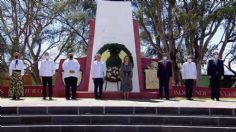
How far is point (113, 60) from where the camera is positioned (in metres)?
17.4

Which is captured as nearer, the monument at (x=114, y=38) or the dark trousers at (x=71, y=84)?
the dark trousers at (x=71, y=84)

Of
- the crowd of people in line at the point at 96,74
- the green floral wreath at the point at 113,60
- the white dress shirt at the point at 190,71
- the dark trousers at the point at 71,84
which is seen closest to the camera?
the crowd of people in line at the point at 96,74

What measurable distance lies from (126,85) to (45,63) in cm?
293

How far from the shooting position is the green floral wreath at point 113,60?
1712cm

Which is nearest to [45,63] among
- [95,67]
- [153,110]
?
[95,67]

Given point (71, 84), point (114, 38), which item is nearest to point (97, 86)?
point (71, 84)

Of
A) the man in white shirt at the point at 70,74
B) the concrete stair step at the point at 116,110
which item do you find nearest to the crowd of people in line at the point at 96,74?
the man in white shirt at the point at 70,74

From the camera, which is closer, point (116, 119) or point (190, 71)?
point (116, 119)

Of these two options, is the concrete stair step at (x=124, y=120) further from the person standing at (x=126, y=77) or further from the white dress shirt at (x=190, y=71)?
the white dress shirt at (x=190, y=71)

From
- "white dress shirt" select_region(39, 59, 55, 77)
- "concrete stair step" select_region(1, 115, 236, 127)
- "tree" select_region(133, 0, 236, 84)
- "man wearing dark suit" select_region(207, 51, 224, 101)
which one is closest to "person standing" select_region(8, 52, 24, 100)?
"white dress shirt" select_region(39, 59, 55, 77)

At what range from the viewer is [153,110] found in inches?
453

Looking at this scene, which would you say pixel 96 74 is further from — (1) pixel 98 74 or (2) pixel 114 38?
(2) pixel 114 38

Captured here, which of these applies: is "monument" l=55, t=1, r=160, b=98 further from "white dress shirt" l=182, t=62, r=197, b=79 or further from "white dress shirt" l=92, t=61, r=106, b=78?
"white dress shirt" l=182, t=62, r=197, b=79

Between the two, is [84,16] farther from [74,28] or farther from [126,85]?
[126,85]
